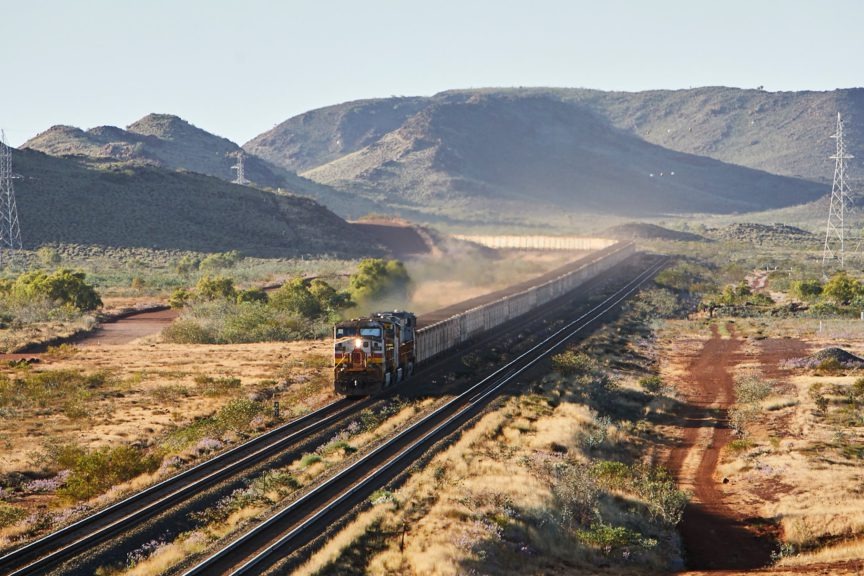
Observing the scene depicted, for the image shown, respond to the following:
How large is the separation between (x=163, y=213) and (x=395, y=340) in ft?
389

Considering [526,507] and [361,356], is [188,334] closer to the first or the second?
[361,356]

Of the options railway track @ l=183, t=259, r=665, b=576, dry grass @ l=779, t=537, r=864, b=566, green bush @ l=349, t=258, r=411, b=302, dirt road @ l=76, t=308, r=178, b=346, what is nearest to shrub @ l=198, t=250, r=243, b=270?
dirt road @ l=76, t=308, r=178, b=346

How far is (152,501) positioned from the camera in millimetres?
25031

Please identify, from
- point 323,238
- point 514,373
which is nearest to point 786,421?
point 514,373

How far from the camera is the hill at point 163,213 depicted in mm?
139125

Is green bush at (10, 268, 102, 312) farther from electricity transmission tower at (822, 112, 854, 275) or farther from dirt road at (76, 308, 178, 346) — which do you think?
electricity transmission tower at (822, 112, 854, 275)

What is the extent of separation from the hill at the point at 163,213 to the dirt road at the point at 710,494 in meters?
105

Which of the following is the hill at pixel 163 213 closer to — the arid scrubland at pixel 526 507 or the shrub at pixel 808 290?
the shrub at pixel 808 290

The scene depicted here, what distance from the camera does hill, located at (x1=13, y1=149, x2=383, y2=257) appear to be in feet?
456

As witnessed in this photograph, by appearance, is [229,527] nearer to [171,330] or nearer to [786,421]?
[786,421]

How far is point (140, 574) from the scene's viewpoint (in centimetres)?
1975

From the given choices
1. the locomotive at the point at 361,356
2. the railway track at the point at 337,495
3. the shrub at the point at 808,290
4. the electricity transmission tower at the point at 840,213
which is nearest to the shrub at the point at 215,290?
the railway track at the point at 337,495

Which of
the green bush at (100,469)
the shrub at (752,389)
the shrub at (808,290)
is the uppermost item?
the green bush at (100,469)

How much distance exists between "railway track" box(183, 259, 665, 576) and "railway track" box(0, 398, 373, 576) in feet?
11.1
